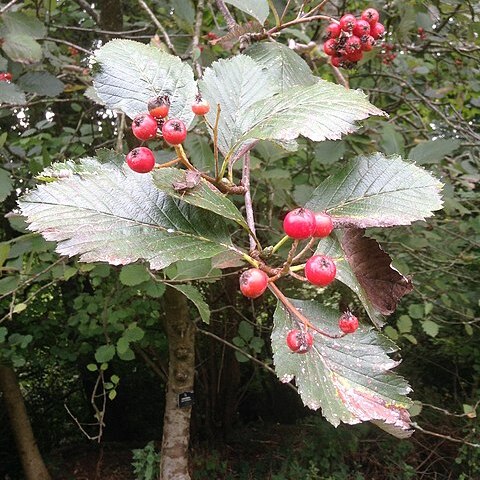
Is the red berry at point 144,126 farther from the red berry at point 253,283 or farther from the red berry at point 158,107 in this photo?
the red berry at point 253,283

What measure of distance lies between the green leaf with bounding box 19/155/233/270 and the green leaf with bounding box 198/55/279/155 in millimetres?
150

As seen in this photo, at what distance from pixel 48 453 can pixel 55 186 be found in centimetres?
403

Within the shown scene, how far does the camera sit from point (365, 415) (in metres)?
0.56

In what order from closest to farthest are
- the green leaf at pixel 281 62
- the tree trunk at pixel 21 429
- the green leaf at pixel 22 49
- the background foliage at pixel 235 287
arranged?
the green leaf at pixel 281 62, the green leaf at pixel 22 49, the background foliage at pixel 235 287, the tree trunk at pixel 21 429

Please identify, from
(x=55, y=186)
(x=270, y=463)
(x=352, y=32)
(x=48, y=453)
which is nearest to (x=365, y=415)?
(x=55, y=186)

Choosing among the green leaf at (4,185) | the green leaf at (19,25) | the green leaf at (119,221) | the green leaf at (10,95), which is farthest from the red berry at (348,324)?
the green leaf at (19,25)

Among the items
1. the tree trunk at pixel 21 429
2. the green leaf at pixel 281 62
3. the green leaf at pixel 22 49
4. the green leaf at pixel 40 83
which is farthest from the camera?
the tree trunk at pixel 21 429

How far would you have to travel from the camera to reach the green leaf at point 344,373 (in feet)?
1.86

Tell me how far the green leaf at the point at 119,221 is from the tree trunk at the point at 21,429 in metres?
3.24

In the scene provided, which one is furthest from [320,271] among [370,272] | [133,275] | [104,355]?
[104,355]

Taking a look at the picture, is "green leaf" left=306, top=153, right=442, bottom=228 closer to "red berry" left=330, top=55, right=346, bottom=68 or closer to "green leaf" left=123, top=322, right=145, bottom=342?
"red berry" left=330, top=55, right=346, bottom=68

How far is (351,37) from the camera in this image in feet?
3.63

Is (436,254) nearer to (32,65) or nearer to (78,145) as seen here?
(78,145)

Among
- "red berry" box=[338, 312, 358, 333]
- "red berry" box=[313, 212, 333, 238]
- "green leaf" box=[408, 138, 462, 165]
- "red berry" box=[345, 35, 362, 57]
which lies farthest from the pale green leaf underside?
"green leaf" box=[408, 138, 462, 165]
